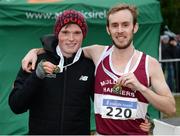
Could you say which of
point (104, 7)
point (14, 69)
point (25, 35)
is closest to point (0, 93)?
point (14, 69)

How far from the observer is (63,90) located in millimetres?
3545

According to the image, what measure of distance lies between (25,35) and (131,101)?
5532 millimetres

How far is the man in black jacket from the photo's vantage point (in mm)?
3535

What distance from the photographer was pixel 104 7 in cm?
886

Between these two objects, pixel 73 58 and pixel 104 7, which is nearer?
pixel 73 58

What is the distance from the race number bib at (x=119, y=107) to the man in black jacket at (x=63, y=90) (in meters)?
0.23

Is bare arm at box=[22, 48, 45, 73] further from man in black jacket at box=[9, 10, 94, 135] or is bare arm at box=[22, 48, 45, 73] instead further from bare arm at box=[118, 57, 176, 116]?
bare arm at box=[118, 57, 176, 116]

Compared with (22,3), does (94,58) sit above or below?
below

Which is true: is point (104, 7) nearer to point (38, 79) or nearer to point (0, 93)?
point (0, 93)

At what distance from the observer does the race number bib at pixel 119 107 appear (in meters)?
3.41

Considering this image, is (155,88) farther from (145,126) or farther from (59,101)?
(59,101)

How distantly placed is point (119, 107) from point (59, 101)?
44cm

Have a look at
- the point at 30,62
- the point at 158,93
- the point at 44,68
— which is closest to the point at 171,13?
the point at 30,62

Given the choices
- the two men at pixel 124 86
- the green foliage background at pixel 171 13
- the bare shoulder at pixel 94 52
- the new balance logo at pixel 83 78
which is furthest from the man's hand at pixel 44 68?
the green foliage background at pixel 171 13
